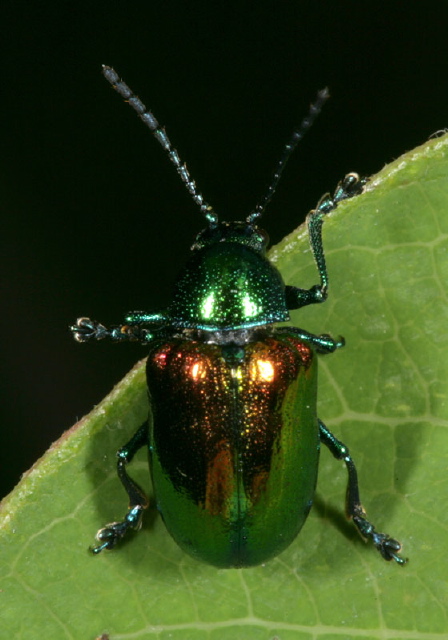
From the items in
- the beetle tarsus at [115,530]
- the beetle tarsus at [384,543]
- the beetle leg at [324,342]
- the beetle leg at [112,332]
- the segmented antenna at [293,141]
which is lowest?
the beetle tarsus at [384,543]

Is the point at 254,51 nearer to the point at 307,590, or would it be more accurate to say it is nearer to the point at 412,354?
the point at 412,354

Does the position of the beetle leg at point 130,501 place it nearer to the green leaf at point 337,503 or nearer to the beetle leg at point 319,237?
the green leaf at point 337,503

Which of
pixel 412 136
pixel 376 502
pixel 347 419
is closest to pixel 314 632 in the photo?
pixel 376 502

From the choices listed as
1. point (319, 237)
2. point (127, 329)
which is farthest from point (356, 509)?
point (127, 329)

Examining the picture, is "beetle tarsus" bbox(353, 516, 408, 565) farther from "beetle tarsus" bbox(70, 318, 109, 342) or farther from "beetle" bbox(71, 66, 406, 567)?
"beetle tarsus" bbox(70, 318, 109, 342)

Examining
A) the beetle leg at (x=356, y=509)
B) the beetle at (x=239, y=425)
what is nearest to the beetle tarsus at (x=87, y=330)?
the beetle at (x=239, y=425)

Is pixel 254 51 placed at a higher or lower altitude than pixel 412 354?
higher
